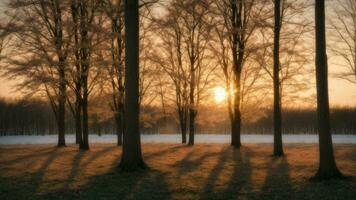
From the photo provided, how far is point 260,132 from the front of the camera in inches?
2694

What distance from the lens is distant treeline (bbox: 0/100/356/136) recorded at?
6856cm

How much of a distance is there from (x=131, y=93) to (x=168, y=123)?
58250 mm

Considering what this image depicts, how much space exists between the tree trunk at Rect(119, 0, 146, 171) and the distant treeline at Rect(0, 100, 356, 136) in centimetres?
4590

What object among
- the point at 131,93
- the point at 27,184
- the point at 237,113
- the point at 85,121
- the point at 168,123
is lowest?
the point at 27,184

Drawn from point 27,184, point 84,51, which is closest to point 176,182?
point 27,184

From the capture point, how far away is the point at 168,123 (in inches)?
2862

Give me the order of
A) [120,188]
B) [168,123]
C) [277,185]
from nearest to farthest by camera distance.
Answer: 1. [120,188]
2. [277,185]
3. [168,123]

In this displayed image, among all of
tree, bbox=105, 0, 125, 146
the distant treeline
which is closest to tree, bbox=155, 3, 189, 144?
tree, bbox=105, 0, 125, 146

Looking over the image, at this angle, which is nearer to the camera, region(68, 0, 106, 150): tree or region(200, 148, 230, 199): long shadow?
region(200, 148, 230, 199): long shadow

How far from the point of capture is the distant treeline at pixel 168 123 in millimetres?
68562

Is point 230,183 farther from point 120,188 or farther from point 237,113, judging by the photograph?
point 237,113

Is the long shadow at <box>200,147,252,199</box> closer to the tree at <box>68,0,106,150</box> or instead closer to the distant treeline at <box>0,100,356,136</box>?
the tree at <box>68,0,106,150</box>

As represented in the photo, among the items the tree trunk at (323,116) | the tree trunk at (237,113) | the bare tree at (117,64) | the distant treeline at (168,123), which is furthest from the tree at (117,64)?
the distant treeline at (168,123)

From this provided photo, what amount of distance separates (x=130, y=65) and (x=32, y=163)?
7.66 m
